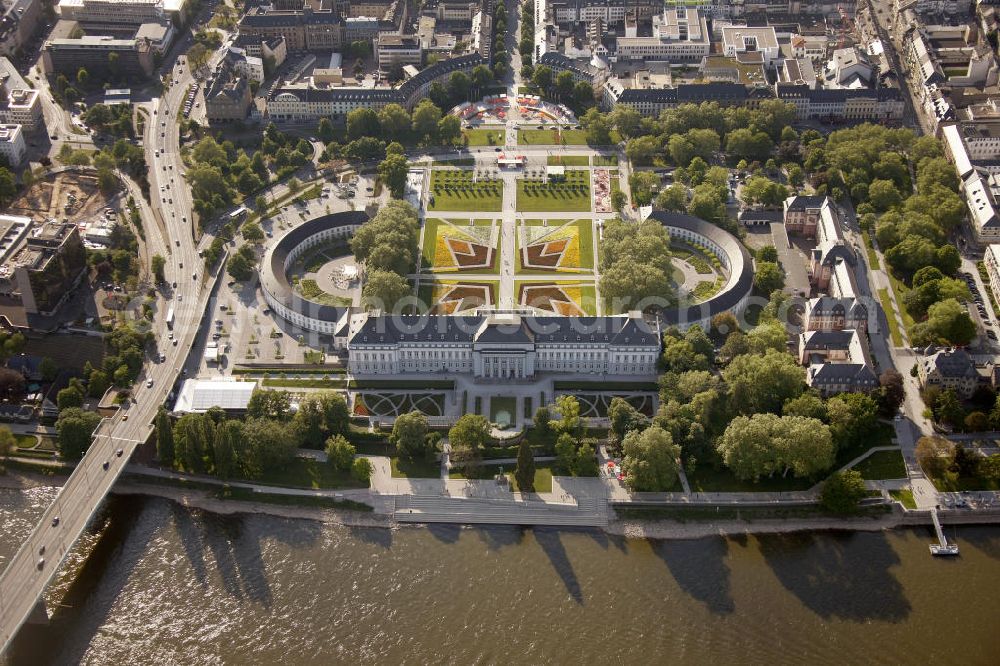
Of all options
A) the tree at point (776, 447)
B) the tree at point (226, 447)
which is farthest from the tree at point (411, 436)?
the tree at point (776, 447)

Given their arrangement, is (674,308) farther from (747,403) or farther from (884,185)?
(884,185)

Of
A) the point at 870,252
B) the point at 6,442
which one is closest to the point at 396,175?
the point at 870,252

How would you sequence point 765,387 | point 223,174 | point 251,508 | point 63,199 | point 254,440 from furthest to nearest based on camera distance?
point 223,174, point 63,199, point 765,387, point 254,440, point 251,508

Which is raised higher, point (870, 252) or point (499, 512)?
point (870, 252)

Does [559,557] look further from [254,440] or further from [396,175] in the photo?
[396,175]

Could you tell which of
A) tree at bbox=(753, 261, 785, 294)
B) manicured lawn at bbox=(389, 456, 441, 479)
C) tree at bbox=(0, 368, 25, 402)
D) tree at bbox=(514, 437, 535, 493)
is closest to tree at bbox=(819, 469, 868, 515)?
tree at bbox=(514, 437, 535, 493)

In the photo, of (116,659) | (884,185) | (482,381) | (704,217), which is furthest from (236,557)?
(884,185)

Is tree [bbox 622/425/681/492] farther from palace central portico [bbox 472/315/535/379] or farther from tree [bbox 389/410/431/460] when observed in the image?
tree [bbox 389/410/431/460]
